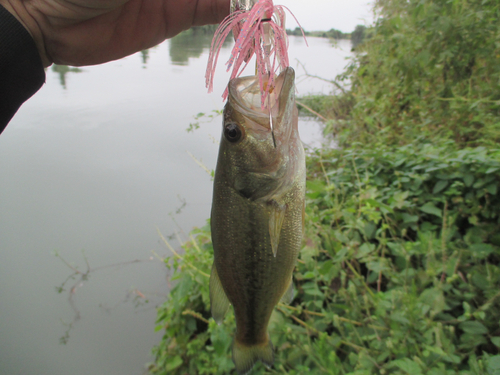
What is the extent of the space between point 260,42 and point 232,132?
0.30 m

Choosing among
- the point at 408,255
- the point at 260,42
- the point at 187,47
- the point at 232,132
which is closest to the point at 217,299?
the point at 232,132

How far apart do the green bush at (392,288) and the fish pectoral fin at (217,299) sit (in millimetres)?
575

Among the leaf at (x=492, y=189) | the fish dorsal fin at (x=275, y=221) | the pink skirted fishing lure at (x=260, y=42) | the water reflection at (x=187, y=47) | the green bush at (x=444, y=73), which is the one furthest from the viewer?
the water reflection at (x=187, y=47)

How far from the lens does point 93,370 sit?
2.70 metres

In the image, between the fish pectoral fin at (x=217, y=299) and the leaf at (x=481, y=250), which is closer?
the fish pectoral fin at (x=217, y=299)

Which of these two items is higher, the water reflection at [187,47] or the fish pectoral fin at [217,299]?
the fish pectoral fin at [217,299]

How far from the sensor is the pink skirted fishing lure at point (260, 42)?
887mm

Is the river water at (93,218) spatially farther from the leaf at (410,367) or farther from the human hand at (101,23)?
the leaf at (410,367)

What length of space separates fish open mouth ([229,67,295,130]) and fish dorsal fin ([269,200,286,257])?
0.28m

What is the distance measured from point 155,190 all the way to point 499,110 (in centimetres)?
409

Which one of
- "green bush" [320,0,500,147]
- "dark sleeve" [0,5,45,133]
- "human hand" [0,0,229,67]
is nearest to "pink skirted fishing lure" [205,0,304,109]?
"human hand" [0,0,229,67]

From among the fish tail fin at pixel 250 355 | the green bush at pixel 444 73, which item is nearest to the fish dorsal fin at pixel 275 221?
the fish tail fin at pixel 250 355

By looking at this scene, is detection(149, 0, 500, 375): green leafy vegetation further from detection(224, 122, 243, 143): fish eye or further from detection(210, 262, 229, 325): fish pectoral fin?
detection(224, 122, 243, 143): fish eye

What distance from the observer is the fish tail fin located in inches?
50.3
